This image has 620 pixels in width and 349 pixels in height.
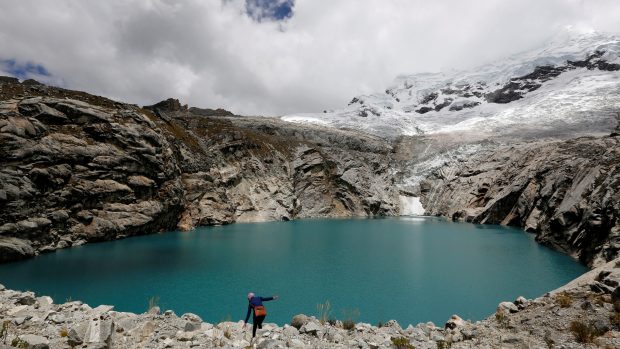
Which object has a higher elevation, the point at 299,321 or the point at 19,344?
the point at 19,344

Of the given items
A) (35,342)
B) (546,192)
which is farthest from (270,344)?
(546,192)

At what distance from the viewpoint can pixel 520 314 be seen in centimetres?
1452

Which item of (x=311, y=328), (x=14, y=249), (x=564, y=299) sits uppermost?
(x=564, y=299)

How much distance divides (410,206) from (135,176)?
78749mm

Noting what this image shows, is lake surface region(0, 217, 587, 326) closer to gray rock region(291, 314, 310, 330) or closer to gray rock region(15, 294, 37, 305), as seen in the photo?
gray rock region(291, 314, 310, 330)

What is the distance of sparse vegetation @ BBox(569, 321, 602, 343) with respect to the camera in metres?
11.4

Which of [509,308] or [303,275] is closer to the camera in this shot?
[509,308]

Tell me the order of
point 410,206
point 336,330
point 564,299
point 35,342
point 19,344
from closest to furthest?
point 19,344, point 35,342, point 336,330, point 564,299, point 410,206

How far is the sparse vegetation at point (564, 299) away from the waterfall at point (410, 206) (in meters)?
95.8

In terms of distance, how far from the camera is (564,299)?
13.9m

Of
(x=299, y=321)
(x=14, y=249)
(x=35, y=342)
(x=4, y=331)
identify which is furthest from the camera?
(x=14, y=249)

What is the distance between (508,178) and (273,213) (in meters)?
53.3

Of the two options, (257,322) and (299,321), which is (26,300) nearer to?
(257,322)

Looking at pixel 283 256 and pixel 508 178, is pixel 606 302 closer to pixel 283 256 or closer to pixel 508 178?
pixel 283 256
